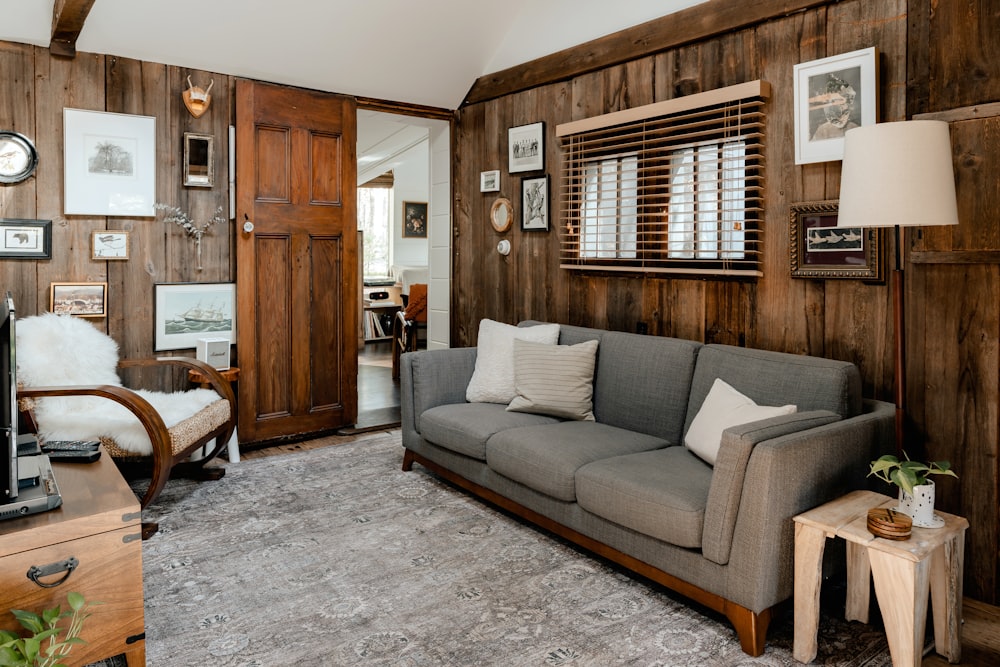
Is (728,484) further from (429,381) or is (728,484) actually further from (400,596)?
(429,381)

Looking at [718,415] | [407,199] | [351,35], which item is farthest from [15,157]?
[407,199]

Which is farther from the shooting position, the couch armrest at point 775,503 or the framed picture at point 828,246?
the framed picture at point 828,246

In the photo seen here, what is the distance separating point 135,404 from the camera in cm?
307

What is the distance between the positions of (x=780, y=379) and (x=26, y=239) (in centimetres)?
377

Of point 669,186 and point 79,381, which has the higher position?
point 669,186

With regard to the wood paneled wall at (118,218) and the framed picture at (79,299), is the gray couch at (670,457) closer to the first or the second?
the wood paneled wall at (118,218)

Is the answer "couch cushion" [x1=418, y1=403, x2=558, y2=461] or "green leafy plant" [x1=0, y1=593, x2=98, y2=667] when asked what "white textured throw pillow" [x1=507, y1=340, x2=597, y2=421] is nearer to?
"couch cushion" [x1=418, y1=403, x2=558, y2=461]

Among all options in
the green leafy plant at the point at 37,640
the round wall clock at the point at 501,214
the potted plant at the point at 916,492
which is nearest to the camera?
the green leafy plant at the point at 37,640

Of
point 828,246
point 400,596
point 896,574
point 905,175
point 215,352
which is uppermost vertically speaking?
point 905,175

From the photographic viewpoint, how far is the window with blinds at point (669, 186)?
333cm

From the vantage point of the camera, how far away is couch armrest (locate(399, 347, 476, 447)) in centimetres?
384

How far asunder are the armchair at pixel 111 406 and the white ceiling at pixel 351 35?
1.55m

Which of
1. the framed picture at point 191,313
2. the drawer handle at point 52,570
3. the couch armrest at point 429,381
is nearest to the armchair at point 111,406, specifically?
the framed picture at point 191,313

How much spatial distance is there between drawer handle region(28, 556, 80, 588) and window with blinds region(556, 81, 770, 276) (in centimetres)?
280
